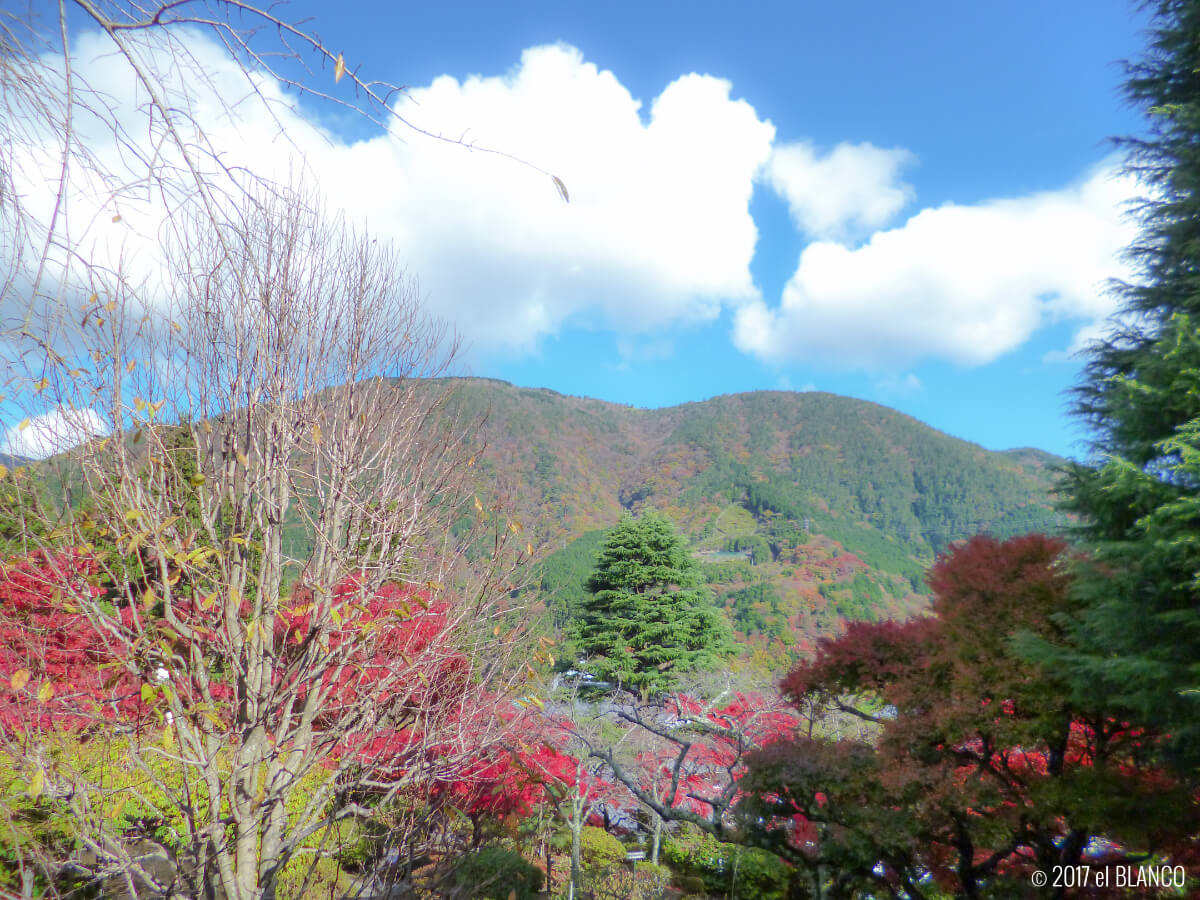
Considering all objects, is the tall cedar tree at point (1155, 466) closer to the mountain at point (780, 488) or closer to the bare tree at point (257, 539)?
the bare tree at point (257, 539)

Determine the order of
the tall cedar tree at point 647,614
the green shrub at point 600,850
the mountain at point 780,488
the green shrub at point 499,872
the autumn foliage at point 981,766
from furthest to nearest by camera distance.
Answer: the mountain at point 780,488 → the tall cedar tree at point 647,614 → the green shrub at point 600,850 → the green shrub at point 499,872 → the autumn foliage at point 981,766

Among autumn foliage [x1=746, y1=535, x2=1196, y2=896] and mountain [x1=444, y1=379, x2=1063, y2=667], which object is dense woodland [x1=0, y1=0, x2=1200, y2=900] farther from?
mountain [x1=444, y1=379, x2=1063, y2=667]

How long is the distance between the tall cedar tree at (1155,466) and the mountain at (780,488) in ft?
102

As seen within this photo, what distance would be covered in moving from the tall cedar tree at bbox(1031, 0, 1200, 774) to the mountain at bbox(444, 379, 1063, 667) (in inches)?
1229

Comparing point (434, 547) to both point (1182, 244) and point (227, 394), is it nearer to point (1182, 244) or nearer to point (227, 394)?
point (227, 394)

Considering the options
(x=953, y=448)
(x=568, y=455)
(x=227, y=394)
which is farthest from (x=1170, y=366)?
(x=953, y=448)

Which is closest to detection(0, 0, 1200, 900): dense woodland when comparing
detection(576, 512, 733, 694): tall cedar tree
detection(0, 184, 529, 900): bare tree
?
detection(0, 184, 529, 900): bare tree

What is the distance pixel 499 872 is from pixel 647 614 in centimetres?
1114

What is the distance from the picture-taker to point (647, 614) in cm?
1814

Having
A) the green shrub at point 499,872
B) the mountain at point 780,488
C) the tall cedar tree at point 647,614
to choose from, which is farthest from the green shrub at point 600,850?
the mountain at point 780,488

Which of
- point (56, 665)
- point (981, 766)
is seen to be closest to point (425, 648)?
point (981, 766)

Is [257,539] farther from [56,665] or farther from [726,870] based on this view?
[726,870]

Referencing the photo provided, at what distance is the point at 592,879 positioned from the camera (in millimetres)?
8969

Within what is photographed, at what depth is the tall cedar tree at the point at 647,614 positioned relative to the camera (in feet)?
58.0
